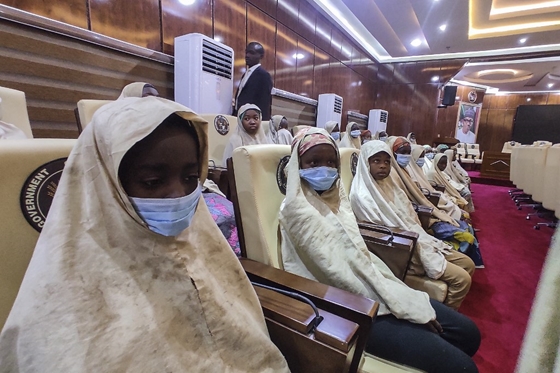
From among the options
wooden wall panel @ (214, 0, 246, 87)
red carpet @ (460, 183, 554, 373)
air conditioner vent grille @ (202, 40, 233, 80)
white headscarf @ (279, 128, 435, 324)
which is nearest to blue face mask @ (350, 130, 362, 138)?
wooden wall panel @ (214, 0, 246, 87)

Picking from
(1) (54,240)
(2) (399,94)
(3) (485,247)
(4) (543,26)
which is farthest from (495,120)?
(1) (54,240)

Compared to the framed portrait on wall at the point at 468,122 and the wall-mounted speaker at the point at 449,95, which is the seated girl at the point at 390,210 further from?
the framed portrait on wall at the point at 468,122

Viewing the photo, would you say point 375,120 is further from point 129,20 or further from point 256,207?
point 256,207

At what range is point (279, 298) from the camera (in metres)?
0.84

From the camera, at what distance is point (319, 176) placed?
3.89 ft

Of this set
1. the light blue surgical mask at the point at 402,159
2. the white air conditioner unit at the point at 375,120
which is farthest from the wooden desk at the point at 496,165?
the light blue surgical mask at the point at 402,159

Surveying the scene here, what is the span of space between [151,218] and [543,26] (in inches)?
340

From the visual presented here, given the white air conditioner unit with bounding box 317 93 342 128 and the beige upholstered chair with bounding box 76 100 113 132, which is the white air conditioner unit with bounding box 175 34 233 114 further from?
the white air conditioner unit with bounding box 317 93 342 128

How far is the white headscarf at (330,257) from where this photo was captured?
Result: 3.47 feet

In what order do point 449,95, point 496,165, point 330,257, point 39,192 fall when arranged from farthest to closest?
point 449,95, point 496,165, point 330,257, point 39,192

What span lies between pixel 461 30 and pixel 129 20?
21.5 ft

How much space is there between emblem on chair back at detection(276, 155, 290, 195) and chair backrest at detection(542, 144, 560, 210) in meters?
3.56

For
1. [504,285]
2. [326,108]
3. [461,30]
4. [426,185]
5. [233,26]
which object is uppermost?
[461,30]

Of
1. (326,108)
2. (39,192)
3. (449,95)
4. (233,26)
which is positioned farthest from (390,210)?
(449,95)
